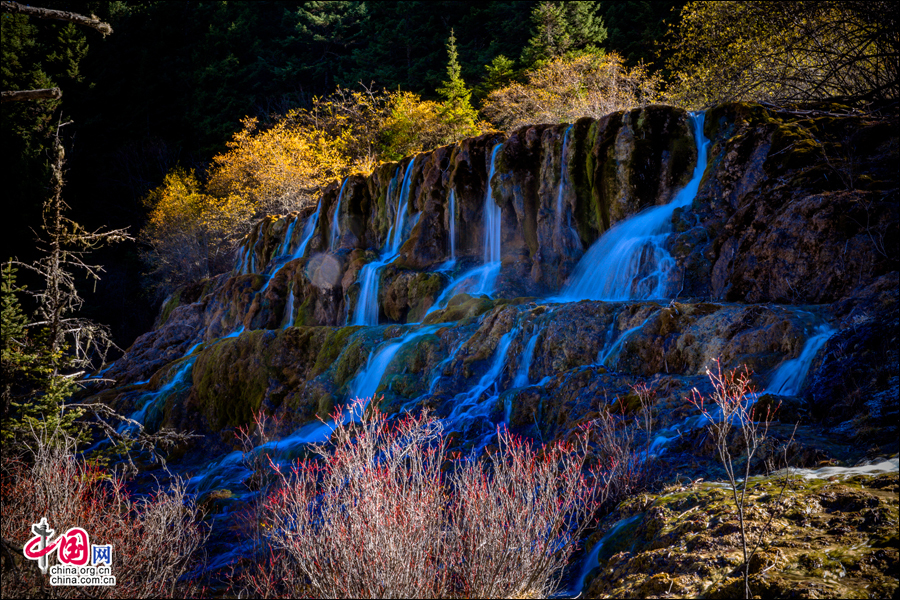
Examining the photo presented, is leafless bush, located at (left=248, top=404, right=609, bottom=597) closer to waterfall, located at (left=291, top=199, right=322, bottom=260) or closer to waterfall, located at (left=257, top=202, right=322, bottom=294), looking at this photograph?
waterfall, located at (left=257, top=202, right=322, bottom=294)

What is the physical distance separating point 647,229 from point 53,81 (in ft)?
122

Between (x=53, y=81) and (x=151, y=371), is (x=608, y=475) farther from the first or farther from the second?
(x=53, y=81)

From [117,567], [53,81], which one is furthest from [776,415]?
[53,81]

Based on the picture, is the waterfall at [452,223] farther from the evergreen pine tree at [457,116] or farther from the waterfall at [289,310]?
the evergreen pine tree at [457,116]

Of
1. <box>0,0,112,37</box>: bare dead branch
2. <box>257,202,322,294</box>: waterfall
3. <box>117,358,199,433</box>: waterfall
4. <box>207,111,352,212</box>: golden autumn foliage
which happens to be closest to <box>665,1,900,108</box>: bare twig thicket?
<box>0,0,112,37</box>: bare dead branch

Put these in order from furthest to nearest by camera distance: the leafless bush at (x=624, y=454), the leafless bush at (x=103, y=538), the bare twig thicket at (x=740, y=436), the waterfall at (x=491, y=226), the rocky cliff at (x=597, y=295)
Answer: the waterfall at (x=491, y=226)
the rocky cliff at (x=597, y=295)
the leafless bush at (x=624, y=454)
the leafless bush at (x=103, y=538)
the bare twig thicket at (x=740, y=436)

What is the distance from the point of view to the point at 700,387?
275 inches

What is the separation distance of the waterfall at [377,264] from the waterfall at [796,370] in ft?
36.5

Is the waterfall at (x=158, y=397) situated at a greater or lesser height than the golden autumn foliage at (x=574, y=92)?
lesser

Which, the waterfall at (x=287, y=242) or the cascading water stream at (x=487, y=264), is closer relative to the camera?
the cascading water stream at (x=487, y=264)

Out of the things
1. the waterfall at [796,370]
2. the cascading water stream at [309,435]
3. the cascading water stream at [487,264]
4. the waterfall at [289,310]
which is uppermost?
the cascading water stream at [487,264]

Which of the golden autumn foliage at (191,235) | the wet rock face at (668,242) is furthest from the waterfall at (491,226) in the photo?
the golden autumn foliage at (191,235)

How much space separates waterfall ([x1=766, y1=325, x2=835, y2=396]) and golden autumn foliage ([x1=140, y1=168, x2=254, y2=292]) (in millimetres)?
26508

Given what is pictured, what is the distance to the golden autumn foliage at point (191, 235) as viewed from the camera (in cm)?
2959
